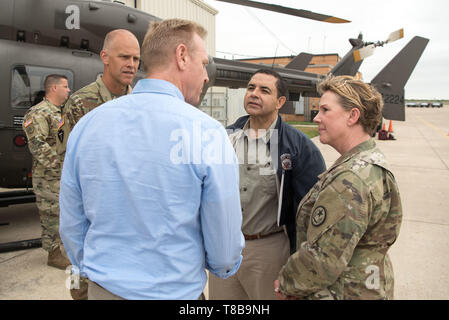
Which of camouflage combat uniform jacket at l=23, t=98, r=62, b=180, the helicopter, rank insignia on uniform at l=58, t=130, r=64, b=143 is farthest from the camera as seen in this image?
the helicopter

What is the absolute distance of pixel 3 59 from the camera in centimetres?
421

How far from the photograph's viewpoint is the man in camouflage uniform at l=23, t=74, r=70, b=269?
3785 mm

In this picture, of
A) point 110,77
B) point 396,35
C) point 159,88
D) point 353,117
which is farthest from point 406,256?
point 396,35

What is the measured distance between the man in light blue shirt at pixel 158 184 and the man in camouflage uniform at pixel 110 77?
1.55 metres

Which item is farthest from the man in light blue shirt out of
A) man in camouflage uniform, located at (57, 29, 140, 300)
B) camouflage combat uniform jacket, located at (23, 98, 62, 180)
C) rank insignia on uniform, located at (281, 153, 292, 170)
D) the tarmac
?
camouflage combat uniform jacket, located at (23, 98, 62, 180)

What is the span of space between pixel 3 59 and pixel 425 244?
5891mm

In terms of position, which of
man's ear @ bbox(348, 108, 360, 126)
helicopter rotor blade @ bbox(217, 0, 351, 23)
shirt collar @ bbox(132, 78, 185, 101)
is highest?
helicopter rotor blade @ bbox(217, 0, 351, 23)

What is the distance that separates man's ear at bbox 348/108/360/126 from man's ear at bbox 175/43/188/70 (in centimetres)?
80

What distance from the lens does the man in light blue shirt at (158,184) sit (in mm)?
1168

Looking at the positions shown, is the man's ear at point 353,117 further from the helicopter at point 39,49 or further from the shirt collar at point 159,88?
the helicopter at point 39,49

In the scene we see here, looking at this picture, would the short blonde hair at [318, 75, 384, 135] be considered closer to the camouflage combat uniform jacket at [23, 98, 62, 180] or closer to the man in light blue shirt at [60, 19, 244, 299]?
the man in light blue shirt at [60, 19, 244, 299]

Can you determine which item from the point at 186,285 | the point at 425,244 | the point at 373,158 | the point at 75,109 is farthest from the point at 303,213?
the point at 425,244

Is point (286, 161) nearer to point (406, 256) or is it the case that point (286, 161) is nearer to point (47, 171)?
point (47, 171)

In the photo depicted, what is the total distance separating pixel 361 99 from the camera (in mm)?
1604
